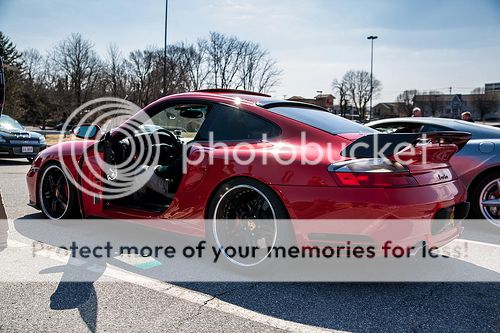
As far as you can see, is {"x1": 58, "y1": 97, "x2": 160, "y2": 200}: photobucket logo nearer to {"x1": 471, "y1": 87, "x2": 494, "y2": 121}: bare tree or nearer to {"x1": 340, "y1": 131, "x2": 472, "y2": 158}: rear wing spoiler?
{"x1": 340, "y1": 131, "x2": 472, "y2": 158}: rear wing spoiler

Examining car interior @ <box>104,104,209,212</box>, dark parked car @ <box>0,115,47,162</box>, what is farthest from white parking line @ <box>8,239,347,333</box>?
dark parked car @ <box>0,115,47,162</box>

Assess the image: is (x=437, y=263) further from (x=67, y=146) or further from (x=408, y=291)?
(x=67, y=146)

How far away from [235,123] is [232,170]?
0.48m

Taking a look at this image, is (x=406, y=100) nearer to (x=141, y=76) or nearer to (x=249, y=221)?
(x=141, y=76)

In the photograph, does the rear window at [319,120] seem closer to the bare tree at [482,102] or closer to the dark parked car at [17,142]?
the dark parked car at [17,142]

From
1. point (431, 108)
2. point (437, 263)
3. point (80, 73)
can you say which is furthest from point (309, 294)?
point (431, 108)

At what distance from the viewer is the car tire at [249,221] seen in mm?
3047

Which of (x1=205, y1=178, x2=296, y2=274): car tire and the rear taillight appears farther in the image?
(x1=205, y1=178, x2=296, y2=274): car tire

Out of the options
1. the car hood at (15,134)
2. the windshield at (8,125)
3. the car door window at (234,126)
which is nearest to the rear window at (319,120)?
the car door window at (234,126)

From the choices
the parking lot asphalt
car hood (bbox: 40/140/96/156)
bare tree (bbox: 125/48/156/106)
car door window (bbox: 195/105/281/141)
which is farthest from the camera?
bare tree (bbox: 125/48/156/106)

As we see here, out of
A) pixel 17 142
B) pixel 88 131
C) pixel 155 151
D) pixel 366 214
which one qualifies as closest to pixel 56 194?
pixel 88 131

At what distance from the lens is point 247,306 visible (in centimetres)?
273

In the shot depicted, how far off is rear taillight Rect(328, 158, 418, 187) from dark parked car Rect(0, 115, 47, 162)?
437 inches

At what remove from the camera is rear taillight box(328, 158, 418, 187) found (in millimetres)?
2779
